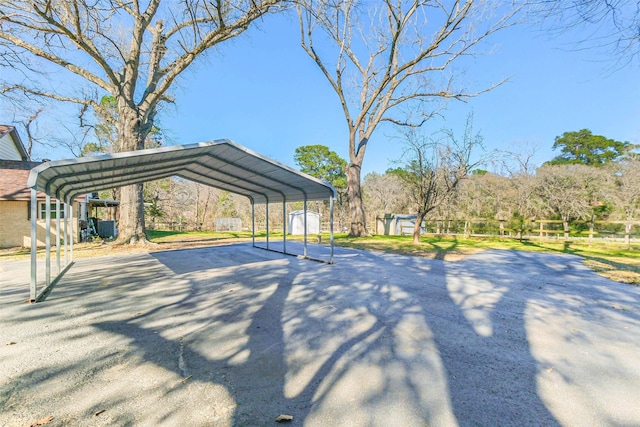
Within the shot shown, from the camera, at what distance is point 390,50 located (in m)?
14.9

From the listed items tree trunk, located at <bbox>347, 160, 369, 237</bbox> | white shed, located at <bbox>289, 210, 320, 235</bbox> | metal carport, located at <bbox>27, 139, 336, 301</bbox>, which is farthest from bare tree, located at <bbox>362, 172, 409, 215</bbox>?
metal carport, located at <bbox>27, 139, 336, 301</bbox>

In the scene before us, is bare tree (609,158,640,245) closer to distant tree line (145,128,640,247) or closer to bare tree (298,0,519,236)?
distant tree line (145,128,640,247)

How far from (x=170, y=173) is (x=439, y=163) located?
35.6 feet

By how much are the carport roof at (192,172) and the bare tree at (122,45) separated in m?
3.62

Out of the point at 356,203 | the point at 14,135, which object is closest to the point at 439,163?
the point at 356,203

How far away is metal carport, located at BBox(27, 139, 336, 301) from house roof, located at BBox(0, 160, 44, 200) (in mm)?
6187

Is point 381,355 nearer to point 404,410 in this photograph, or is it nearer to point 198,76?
point 404,410

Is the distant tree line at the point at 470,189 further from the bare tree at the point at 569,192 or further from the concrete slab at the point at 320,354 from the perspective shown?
the concrete slab at the point at 320,354

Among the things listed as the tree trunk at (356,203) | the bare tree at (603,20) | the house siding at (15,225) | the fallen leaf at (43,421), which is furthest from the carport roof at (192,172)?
the tree trunk at (356,203)

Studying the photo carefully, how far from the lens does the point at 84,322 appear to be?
3449mm

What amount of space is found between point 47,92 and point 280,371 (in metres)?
16.2

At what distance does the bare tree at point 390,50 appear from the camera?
506 inches

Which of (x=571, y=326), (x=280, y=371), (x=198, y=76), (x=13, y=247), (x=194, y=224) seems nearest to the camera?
(x=280, y=371)

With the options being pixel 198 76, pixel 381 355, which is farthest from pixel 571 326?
pixel 198 76
